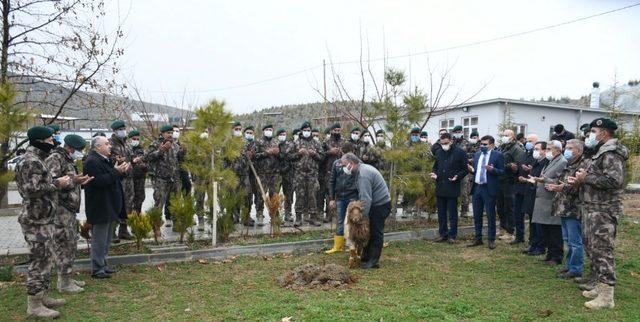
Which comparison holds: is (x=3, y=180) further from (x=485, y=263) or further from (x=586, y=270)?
(x=586, y=270)

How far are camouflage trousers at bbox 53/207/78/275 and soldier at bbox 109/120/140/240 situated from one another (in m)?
1.94

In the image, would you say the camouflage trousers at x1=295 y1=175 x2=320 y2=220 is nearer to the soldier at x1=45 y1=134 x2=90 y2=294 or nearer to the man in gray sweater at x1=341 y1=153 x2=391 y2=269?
the man in gray sweater at x1=341 y1=153 x2=391 y2=269

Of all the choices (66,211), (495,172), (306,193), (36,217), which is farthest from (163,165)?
(495,172)

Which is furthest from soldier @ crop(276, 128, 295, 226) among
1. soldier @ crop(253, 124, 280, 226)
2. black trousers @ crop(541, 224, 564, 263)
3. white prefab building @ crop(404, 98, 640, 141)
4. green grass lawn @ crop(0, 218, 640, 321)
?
white prefab building @ crop(404, 98, 640, 141)

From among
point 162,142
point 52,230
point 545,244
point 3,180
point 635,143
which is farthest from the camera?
point 635,143

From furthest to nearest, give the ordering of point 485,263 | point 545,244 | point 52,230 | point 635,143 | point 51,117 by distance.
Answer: point 635,143 → point 51,117 → point 545,244 → point 485,263 → point 52,230

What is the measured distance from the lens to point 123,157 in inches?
352

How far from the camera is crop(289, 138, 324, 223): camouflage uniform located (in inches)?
435

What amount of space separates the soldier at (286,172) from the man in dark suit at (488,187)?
14.1 ft

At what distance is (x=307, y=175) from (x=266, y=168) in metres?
0.98

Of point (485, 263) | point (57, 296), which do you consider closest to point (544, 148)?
point (485, 263)

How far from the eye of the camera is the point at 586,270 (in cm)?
760

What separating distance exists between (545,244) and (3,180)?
30.8 ft

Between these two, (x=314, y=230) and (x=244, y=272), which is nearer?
(x=244, y=272)
